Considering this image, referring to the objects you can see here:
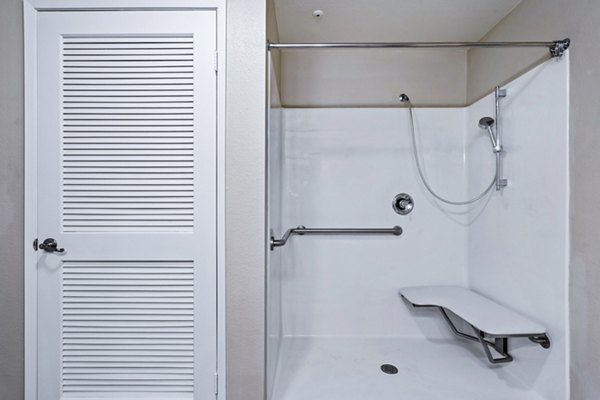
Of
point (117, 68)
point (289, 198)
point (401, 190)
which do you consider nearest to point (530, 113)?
point (401, 190)

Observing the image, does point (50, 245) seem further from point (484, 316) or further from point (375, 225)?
point (484, 316)

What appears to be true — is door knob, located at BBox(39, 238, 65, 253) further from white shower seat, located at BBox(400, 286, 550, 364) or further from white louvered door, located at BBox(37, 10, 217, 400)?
white shower seat, located at BBox(400, 286, 550, 364)

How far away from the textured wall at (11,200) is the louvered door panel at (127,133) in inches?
8.3

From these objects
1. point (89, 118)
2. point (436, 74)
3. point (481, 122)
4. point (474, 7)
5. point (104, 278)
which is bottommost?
point (104, 278)

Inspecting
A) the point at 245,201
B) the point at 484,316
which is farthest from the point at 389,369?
the point at 245,201

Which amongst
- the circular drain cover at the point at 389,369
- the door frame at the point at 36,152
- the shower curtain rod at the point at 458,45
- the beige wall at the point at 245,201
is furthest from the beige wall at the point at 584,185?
the door frame at the point at 36,152

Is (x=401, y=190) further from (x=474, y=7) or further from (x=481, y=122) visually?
(x=474, y=7)

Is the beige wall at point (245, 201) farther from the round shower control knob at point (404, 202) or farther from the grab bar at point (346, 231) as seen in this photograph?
the round shower control knob at point (404, 202)

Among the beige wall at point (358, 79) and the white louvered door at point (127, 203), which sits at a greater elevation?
the beige wall at point (358, 79)

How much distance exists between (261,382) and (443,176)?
1747 mm

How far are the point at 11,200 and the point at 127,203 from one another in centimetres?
52

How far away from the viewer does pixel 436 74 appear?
2164mm

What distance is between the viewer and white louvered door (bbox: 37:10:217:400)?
131 cm

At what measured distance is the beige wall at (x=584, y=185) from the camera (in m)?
1.19
